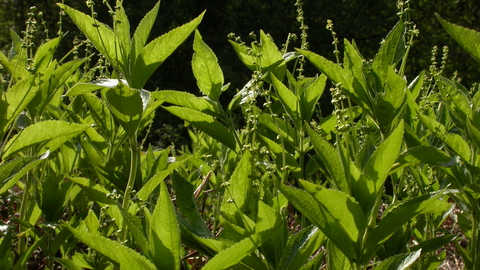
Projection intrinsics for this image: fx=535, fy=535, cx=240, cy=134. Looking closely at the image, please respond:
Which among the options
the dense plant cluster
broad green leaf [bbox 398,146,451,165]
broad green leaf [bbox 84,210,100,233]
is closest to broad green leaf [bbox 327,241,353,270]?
the dense plant cluster

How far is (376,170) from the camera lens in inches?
42.6

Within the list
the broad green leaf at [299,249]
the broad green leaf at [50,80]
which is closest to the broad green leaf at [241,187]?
the broad green leaf at [299,249]

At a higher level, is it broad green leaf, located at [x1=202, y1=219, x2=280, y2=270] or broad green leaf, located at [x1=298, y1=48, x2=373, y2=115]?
broad green leaf, located at [x1=298, y1=48, x2=373, y2=115]

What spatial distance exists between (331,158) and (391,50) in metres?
0.42

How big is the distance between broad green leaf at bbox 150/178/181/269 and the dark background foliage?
9.41 m

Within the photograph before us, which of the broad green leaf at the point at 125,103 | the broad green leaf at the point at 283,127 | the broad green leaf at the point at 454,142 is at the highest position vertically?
the broad green leaf at the point at 125,103

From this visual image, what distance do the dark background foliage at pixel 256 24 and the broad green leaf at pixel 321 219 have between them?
30.7 feet

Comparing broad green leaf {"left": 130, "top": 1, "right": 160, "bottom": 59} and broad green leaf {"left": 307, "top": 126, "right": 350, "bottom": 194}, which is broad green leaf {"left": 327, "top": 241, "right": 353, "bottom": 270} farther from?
broad green leaf {"left": 130, "top": 1, "right": 160, "bottom": 59}

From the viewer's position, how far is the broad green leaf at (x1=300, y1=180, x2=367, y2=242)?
100 centimetres

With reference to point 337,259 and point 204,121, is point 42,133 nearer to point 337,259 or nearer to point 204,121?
point 204,121

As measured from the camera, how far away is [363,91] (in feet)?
4.39

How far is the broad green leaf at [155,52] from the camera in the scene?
53.8 inches

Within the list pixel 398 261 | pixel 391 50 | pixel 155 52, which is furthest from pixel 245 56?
pixel 398 261

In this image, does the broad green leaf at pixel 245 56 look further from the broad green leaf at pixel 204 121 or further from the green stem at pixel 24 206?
the green stem at pixel 24 206
